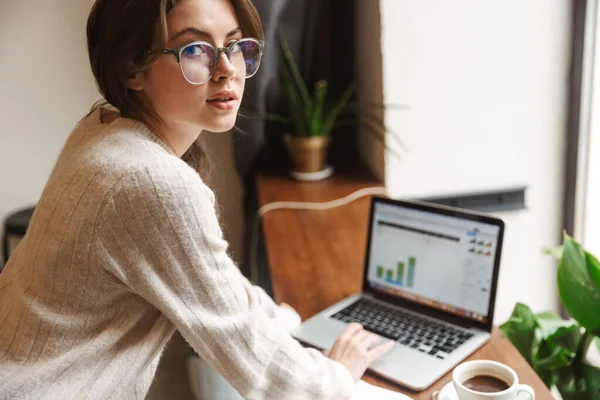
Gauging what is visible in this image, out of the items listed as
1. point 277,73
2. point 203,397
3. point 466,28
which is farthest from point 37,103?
point 466,28

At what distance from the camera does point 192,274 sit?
79 cm

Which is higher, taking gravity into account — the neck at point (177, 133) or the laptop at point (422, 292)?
the neck at point (177, 133)

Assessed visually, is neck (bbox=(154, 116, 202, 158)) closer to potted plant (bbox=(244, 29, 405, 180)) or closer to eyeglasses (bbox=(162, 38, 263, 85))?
eyeglasses (bbox=(162, 38, 263, 85))

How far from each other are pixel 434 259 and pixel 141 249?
0.57 metres

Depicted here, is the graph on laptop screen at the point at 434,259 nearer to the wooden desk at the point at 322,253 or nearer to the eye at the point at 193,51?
the wooden desk at the point at 322,253

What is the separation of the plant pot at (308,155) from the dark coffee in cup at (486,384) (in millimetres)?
1114

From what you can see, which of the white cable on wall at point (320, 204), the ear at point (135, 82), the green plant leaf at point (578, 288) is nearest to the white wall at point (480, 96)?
the white cable on wall at point (320, 204)

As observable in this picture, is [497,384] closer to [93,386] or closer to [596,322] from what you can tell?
[596,322]

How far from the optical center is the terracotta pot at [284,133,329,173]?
6.20 feet

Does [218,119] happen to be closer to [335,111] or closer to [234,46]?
[234,46]

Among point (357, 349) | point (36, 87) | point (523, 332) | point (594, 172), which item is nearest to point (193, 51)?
point (357, 349)

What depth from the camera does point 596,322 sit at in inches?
41.9

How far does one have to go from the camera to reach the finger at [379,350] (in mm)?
999

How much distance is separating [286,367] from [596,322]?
55 centimetres
